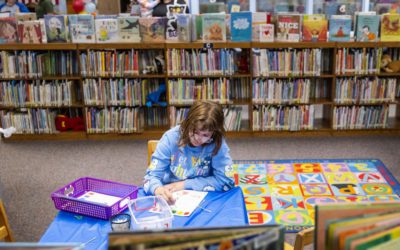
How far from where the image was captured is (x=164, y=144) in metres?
2.43

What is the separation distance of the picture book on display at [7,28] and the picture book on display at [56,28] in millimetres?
368

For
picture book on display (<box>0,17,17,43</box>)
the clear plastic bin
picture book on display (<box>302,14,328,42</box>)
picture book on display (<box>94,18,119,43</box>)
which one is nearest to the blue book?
picture book on display (<box>302,14,328,42</box>)

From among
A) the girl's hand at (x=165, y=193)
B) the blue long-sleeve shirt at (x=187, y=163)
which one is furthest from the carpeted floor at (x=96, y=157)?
the girl's hand at (x=165, y=193)

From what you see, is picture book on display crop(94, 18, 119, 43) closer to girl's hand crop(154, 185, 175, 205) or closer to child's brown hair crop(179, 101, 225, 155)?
child's brown hair crop(179, 101, 225, 155)

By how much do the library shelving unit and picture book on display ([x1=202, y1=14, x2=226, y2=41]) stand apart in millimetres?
93

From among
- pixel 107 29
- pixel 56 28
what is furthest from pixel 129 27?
pixel 56 28

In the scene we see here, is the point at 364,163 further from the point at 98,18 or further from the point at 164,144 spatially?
the point at 98,18

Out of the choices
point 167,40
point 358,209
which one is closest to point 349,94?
point 167,40

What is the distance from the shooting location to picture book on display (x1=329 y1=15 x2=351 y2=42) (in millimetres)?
4746

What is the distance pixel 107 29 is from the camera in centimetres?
482

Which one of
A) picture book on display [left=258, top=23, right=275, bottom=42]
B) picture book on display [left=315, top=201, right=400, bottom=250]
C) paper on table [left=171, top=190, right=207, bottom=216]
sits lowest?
paper on table [left=171, top=190, right=207, bottom=216]

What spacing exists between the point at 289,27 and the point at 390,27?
1.08 meters

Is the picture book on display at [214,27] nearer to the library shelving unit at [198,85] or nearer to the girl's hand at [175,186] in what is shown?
the library shelving unit at [198,85]

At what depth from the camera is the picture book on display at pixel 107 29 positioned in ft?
15.8
